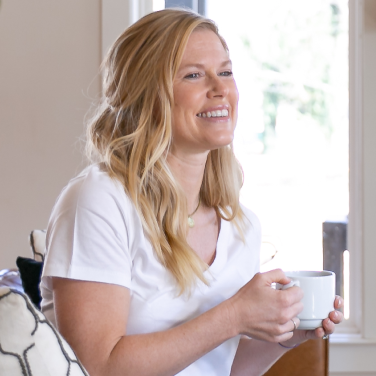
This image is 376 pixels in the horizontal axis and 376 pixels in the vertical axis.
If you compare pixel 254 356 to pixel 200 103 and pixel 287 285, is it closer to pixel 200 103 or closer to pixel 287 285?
pixel 287 285

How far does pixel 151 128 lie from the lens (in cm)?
126

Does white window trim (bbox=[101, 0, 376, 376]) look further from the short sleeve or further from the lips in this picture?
the short sleeve

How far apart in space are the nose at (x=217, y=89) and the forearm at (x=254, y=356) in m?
0.59

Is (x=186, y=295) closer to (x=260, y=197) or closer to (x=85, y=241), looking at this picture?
(x=85, y=241)

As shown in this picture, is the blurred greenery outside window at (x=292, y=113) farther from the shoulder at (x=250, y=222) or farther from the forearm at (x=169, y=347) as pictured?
the forearm at (x=169, y=347)

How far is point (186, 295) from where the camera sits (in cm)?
116

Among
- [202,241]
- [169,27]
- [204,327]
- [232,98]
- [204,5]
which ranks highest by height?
[204,5]

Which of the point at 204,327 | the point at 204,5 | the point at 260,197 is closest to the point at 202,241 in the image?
the point at 204,327

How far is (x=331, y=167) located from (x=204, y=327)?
1.51m

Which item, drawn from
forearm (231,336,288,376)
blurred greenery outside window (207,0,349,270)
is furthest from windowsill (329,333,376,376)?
forearm (231,336,288,376)

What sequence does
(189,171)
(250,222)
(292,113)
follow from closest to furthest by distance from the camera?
(189,171)
(250,222)
(292,113)

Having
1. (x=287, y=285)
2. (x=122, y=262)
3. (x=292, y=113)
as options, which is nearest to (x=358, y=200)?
(x=292, y=113)

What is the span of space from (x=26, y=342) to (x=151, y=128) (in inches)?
27.1

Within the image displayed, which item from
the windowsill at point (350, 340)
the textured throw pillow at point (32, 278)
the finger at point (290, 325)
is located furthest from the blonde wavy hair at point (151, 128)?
the windowsill at point (350, 340)
